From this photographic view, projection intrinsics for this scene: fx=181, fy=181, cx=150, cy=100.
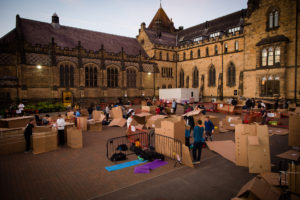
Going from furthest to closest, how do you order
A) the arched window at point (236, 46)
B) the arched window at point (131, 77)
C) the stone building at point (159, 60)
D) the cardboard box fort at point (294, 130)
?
the arched window at point (131, 77) < the arched window at point (236, 46) < the stone building at point (159, 60) < the cardboard box fort at point (294, 130)

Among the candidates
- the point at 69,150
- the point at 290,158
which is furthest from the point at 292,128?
the point at 69,150

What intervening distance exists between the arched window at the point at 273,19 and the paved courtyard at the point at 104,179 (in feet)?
79.4

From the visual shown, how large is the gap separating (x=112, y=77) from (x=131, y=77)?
4.27 m

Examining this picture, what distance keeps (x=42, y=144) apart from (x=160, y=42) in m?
37.9

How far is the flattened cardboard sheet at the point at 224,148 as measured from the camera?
8038 mm

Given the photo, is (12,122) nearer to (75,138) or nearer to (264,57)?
(75,138)

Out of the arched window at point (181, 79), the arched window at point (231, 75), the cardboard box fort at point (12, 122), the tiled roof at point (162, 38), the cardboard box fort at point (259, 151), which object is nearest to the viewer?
the cardboard box fort at point (259, 151)

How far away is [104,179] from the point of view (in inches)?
249

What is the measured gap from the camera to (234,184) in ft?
19.2

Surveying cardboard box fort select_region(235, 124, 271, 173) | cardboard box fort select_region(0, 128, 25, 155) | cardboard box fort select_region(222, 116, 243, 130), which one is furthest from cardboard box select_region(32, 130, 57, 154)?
cardboard box fort select_region(222, 116, 243, 130)

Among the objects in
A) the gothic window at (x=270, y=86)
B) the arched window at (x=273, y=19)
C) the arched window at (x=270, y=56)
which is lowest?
the gothic window at (x=270, y=86)

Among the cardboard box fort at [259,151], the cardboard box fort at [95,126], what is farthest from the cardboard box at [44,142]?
the cardboard box fort at [259,151]

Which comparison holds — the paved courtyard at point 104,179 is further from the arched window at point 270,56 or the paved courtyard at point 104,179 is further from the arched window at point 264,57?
the arched window at point 264,57

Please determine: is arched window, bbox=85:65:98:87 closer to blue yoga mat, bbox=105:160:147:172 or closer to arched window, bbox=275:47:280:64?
blue yoga mat, bbox=105:160:147:172
